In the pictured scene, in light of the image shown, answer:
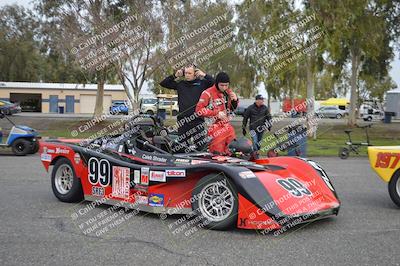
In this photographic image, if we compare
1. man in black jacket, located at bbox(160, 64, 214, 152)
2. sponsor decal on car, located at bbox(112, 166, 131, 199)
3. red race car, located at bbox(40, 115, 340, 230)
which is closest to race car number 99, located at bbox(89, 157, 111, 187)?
red race car, located at bbox(40, 115, 340, 230)

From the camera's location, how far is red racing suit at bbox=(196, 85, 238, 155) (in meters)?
6.68

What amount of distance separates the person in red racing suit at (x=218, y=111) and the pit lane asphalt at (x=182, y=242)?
1358mm

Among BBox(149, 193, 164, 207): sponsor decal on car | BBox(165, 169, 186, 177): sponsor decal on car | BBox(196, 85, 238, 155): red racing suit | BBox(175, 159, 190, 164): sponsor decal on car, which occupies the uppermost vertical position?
BBox(196, 85, 238, 155): red racing suit

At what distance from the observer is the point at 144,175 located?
596cm

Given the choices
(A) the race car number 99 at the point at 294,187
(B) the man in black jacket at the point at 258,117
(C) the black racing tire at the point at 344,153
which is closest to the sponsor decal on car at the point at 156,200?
(A) the race car number 99 at the point at 294,187

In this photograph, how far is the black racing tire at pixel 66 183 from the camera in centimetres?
688

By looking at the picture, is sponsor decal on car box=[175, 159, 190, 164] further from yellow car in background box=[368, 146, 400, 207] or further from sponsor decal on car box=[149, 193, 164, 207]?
yellow car in background box=[368, 146, 400, 207]

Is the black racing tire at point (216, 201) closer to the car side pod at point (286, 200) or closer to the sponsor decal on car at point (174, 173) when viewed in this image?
the car side pod at point (286, 200)

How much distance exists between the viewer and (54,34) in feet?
84.1

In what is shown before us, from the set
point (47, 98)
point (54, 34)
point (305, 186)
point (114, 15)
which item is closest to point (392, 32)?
point (114, 15)

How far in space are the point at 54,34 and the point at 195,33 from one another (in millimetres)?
8446

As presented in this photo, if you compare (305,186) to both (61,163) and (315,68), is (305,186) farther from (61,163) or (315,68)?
(315,68)

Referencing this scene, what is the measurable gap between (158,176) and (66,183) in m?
2.01

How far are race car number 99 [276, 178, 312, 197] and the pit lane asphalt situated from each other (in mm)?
408
